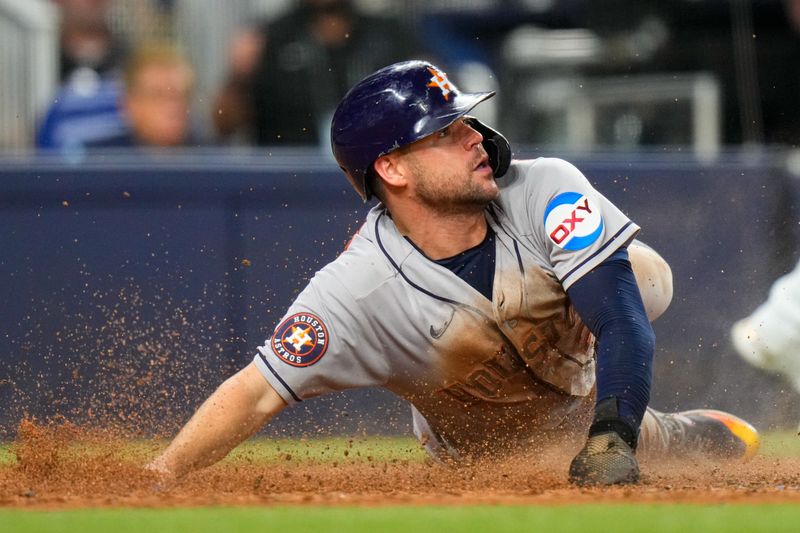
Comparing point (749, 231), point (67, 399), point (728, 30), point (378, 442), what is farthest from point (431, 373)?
point (728, 30)

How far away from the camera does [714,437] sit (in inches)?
218

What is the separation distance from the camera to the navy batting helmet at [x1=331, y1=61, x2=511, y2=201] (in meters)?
4.73

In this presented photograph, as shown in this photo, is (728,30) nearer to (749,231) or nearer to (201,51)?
(749,231)

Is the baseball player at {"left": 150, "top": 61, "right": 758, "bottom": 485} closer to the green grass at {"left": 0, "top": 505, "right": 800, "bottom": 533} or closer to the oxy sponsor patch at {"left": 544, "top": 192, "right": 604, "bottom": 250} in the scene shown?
the oxy sponsor patch at {"left": 544, "top": 192, "right": 604, "bottom": 250}

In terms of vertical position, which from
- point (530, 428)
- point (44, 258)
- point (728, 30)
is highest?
point (728, 30)

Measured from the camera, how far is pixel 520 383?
16.2ft

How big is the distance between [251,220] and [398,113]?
2413mm

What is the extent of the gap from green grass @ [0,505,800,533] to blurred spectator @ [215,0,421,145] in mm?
4523

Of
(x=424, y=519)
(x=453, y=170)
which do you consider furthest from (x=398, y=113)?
(x=424, y=519)

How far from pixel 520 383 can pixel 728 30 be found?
4.09 m

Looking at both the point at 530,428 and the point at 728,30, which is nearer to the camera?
the point at 530,428

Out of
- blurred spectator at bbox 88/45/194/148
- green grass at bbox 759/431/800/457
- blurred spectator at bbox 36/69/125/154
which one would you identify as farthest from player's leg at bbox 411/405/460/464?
blurred spectator at bbox 36/69/125/154

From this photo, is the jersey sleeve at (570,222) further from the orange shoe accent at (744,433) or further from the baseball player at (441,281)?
the orange shoe accent at (744,433)

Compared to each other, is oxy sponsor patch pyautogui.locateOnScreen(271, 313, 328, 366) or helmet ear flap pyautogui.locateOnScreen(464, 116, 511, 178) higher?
helmet ear flap pyautogui.locateOnScreen(464, 116, 511, 178)
